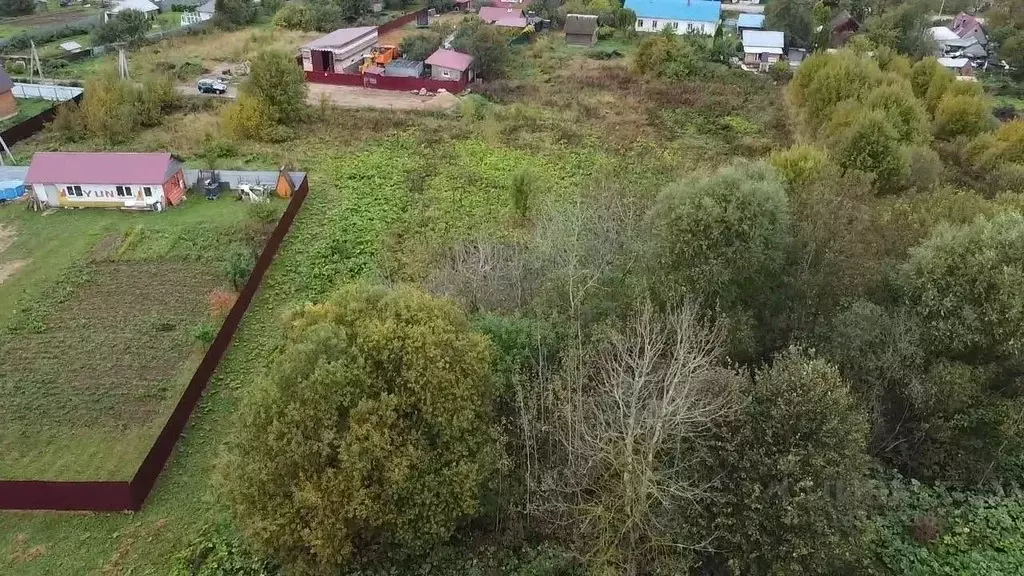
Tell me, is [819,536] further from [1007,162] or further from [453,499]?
[1007,162]

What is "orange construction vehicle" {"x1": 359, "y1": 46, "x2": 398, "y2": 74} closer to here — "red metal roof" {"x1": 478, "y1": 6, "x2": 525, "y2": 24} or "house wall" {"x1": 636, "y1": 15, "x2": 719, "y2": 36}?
"red metal roof" {"x1": 478, "y1": 6, "x2": 525, "y2": 24}

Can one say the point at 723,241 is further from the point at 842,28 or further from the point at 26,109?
the point at 842,28

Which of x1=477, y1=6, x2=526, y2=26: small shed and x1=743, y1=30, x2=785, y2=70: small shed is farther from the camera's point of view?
x1=477, y1=6, x2=526, y2=26: small shed

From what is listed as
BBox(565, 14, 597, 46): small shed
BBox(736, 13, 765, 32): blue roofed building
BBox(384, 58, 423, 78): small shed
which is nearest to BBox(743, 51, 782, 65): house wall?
BBox(736, 13, 765, 32): blue roofed building

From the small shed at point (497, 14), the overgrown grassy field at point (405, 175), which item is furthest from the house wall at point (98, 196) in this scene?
the small shed at point (497, 14)

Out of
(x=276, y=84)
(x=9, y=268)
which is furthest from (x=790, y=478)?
(x=276, y=84)

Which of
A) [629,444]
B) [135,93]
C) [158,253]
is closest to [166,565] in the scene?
[629,444]
